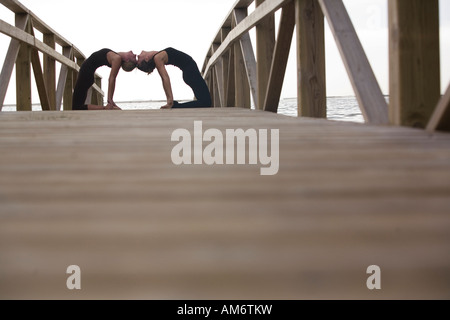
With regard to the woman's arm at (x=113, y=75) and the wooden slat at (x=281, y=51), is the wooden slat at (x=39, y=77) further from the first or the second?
the wooden slat at (x=281, y=51)

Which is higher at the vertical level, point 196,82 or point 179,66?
point 179,66

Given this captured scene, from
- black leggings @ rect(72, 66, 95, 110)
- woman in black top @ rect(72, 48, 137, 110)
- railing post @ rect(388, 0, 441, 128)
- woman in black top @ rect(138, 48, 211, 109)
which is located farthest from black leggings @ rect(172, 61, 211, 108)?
railing post @ rect(388, 0, 441, 128)

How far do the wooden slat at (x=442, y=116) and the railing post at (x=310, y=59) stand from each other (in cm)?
116

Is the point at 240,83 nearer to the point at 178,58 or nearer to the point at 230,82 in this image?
the point at 230,82

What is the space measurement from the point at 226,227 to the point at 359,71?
4.85 feet

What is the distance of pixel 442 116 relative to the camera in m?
1.53

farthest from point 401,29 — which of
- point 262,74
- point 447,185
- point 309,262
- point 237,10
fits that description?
Result: point 237,10

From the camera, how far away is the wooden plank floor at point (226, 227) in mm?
548

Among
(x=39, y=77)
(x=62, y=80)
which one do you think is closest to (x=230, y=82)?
(x=39, y=77)

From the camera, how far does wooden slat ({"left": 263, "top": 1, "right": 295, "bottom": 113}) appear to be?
2.88m

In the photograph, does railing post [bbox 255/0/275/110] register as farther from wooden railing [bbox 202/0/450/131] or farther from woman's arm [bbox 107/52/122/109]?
woman's arm [bbox 107/52/122/109]

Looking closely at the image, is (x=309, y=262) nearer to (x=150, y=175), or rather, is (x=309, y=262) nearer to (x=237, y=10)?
(x=150, y=175)

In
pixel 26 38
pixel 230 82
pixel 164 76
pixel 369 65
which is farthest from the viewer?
pixel 164 76

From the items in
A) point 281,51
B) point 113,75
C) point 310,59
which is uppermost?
point 113,75
